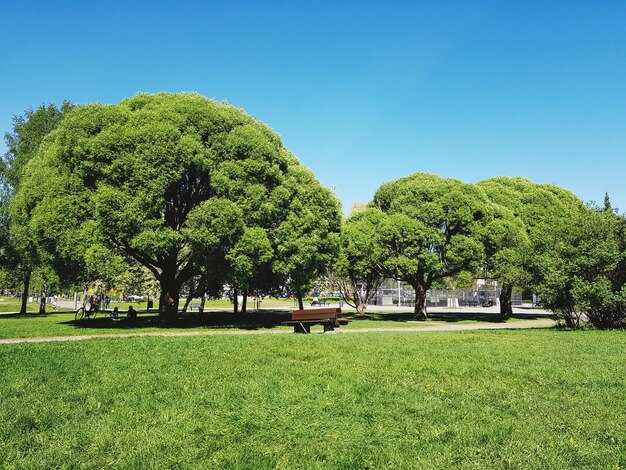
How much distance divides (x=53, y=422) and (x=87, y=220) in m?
16.9

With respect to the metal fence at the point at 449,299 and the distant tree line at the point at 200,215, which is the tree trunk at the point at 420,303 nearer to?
the distant tree line at the point at 200,215

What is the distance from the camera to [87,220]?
20.9 metres

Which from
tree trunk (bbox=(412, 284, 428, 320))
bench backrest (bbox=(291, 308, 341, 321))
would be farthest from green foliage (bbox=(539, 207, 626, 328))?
tree trunk (bbox=(412, 284, 428, 320))

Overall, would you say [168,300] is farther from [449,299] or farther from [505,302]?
[449,299]

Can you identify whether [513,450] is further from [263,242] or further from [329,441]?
[263,242]

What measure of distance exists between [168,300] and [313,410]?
19709 mm

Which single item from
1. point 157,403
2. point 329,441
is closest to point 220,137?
point 157,403

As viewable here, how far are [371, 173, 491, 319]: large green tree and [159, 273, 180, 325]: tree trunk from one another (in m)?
13.8

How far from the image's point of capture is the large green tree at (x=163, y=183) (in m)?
20.3

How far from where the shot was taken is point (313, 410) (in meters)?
6.21

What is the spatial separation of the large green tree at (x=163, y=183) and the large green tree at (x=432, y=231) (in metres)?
9.24

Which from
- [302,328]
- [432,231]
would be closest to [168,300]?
[302,328]

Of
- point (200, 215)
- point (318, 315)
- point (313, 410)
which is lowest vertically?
point (313, 410)

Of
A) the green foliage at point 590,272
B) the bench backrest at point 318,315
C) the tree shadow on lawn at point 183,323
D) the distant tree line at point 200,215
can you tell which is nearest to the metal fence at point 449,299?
the distant tree line at point 200,215
